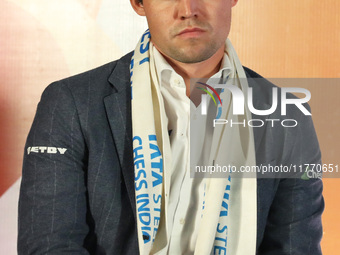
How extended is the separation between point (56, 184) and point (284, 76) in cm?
113

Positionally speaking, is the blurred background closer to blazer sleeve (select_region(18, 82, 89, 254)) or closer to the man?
the man

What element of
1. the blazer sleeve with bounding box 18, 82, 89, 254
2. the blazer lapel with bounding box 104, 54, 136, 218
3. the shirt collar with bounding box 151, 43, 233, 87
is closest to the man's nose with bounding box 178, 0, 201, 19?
the shirt collar with bounding box 151, 43, 233, 87

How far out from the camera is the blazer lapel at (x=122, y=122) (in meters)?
1.53

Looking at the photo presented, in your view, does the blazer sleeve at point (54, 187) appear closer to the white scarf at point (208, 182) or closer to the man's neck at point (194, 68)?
the white scarf at point (208, 182)

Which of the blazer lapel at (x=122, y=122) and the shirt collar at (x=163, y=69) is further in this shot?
the shirt collar at (x=163, y=69)

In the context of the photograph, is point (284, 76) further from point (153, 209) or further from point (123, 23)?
point (153, 209)

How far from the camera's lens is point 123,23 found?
2.07 meters

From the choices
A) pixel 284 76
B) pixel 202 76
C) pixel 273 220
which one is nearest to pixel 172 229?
pixel 273 220

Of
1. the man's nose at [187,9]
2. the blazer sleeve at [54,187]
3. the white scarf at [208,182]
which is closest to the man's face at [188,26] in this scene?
the man's nose at [187,9]

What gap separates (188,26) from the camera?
5.19 ft

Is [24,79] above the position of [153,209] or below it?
above

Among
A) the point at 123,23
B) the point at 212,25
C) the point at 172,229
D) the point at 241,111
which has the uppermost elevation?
the point at 123,23

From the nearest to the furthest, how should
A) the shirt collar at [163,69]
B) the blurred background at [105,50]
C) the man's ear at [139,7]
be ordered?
the shirt collar at [163,69], the man's ear at [139,7], the blurred background at [105,50]

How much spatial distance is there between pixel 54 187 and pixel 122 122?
0.96 ft
